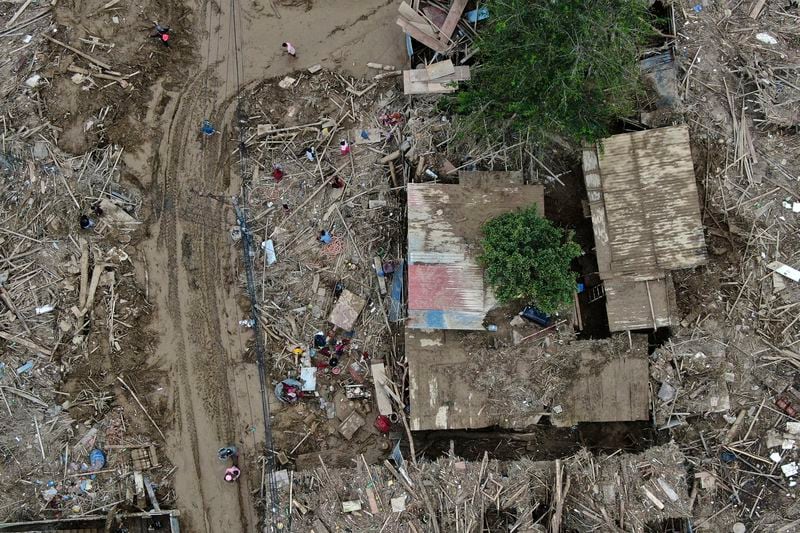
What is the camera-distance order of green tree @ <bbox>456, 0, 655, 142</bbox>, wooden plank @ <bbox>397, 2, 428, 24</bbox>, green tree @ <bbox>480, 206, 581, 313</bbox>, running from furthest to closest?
wooden plank @ <bbox>397, 2, 428, 24</bbox> → green tree @ <bbox>480, 206, 581, 313</bbox> → green tree @ <bbox>456, 0, 655, 142</bbox>

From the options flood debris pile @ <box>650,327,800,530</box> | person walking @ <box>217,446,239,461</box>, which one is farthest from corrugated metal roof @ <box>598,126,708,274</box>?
person walking @ <box>217,446,239,461</box>

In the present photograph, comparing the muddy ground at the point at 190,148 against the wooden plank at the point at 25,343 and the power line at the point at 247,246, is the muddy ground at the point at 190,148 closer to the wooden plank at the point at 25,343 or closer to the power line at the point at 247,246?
the power line at the point at 247,246

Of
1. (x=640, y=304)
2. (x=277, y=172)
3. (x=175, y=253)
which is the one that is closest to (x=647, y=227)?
(x=640, y=304)

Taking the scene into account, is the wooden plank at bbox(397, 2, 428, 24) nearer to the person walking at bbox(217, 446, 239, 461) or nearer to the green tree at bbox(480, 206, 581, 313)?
the green tree at bbox(480, 206, 581, 313)

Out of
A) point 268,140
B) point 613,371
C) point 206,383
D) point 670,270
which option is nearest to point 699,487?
point 613,371

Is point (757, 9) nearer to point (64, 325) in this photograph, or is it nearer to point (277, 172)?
point (277, 172)

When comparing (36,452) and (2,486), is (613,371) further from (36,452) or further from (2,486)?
(2,486)
